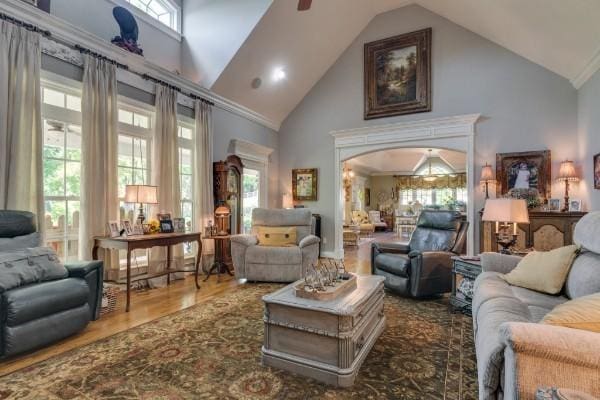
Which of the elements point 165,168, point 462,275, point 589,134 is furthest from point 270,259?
point 589,134

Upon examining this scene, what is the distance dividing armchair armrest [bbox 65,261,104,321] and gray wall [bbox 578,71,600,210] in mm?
5604

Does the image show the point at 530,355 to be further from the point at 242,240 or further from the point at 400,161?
the point at 400,161

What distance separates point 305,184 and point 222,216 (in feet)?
7.71

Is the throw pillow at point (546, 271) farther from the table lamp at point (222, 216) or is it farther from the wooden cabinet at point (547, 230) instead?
the table lamp at point (222, 216)

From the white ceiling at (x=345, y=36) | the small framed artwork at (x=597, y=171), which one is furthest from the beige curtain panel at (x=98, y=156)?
the small framed artwork at (x=597, y=171)

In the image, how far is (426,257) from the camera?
11.0ft

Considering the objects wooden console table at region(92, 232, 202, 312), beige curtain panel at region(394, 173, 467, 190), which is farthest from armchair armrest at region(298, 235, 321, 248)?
beige curtain panel at region(394, 173, 467, 190)

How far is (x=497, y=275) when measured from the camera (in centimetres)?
254

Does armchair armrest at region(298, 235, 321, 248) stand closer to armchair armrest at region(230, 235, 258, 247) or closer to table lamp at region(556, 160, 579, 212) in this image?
armchair armrest at region(230, 235, 258, 247)

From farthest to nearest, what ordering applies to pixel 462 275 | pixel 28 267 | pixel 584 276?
pixel 462 275 → pixel 28 267 → pixel 584 276

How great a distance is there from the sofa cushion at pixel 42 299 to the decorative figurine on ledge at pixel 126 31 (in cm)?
288

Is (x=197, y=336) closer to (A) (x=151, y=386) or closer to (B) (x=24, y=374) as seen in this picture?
(A) (x=151, y=386)

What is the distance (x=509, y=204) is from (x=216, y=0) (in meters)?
4.88

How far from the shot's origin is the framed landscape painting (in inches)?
222
